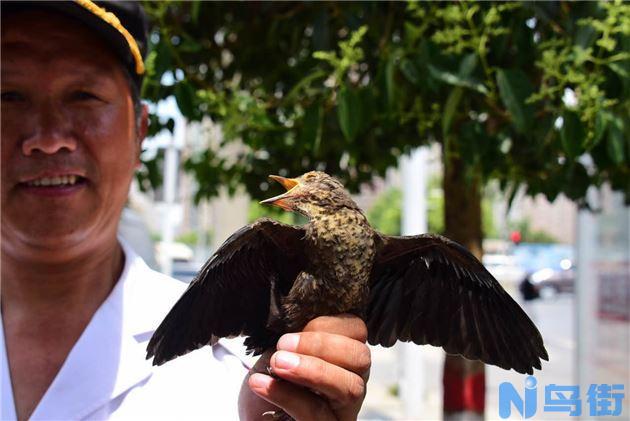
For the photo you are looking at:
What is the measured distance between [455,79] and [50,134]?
1193 mm

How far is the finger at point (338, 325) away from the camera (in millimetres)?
1049

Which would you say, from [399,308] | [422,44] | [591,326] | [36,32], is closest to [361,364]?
[399,308]

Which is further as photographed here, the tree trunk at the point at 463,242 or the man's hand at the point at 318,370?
the tree trunk at the point at 463,242

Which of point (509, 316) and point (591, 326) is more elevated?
point (509, 316)

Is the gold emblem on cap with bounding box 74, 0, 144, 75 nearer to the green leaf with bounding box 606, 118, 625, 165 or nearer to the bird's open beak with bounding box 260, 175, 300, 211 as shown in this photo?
the bird's open beak with bounding box 260, 175, 300, 211

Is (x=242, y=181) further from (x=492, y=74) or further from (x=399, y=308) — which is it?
(x=399, y=308)

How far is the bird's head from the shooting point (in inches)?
40.2

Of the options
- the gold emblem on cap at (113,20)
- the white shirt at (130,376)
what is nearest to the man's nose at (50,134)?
the gold emblem on cap at (113,20)

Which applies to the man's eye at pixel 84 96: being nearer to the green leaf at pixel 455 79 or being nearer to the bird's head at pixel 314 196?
the bird's head at pixel 314 196

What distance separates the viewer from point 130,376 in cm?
157

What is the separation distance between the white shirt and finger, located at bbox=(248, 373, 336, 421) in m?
0.55

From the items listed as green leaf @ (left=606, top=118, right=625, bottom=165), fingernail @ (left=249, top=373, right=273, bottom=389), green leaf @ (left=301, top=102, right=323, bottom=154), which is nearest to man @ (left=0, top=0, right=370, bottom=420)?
fingernail @ (left=249, top=373, right=273, bottom=389)

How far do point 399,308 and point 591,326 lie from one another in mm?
5080

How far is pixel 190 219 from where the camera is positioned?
50.4 m
